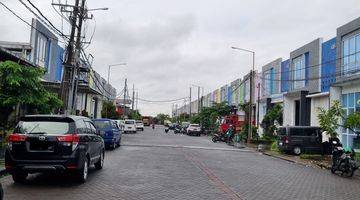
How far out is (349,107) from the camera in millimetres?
34031

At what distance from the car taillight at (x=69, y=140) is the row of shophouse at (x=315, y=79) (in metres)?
18.4

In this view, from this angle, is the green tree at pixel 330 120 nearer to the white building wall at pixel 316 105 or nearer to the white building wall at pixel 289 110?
the white building wall at pixel 316 105

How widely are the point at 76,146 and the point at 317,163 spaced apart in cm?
1589

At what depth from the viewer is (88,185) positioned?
45.5ft

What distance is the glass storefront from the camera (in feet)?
108

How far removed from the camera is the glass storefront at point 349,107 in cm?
3294

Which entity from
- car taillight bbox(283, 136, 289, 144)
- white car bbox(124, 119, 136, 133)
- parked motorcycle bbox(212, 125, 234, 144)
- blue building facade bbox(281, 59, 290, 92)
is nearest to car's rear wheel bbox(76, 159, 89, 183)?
car taillight bbox(283, 136, 289, 144)

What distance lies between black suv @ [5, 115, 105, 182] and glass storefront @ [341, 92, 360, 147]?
2323 cm

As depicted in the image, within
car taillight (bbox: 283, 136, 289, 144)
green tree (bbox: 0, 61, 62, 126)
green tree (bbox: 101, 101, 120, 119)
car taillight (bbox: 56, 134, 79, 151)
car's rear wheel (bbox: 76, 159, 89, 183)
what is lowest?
car's rear wheel (bbox: 76, 159, 89, 183)

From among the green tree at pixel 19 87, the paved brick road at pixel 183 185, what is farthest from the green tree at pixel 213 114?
the paved brick road at pixel 183 185

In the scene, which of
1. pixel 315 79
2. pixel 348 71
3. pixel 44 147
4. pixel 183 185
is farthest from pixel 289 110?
pixel 44 147

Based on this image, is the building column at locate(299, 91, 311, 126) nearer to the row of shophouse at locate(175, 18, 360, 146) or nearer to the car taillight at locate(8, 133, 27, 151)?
the row of shophouse at locate(175, 18, 360, 146)

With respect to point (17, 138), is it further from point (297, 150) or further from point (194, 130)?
point (194, 130)

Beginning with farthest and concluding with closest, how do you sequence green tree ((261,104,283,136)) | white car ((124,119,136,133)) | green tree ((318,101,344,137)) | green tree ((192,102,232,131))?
green tree ((192,102,232,131)), white car ((124,119,136,133)), green tree ((261,104,283,136)), green tree ((318,101,344,137))
